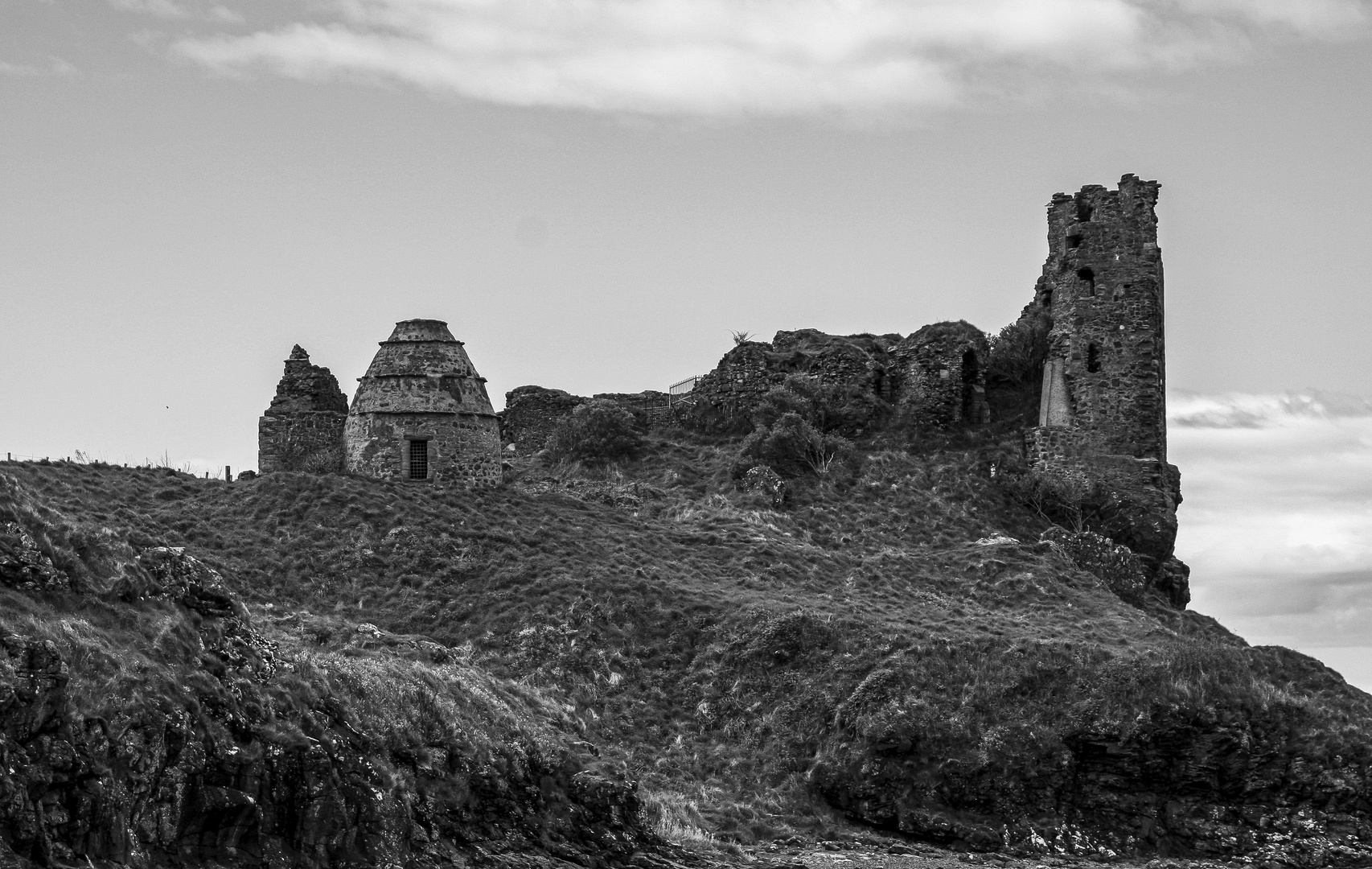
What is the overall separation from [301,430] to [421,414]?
4.00 meters

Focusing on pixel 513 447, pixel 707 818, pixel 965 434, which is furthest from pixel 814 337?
pixel 707 818

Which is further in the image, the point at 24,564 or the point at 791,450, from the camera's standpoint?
the point at 791,450

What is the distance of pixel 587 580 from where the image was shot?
4531 cm

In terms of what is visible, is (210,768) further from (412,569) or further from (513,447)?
(513,447)

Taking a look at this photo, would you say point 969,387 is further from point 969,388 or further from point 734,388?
point 734,388

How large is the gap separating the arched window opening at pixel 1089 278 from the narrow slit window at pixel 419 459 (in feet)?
62.8

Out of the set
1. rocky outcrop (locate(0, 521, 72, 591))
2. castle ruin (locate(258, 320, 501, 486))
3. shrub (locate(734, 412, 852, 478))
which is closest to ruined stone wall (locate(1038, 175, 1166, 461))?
shrub (locate(734, 412, 852, 478))

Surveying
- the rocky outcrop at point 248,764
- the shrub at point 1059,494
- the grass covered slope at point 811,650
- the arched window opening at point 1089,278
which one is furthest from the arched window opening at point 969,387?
the rocky outcrop at point 248,764

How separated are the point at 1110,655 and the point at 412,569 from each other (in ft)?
50.1

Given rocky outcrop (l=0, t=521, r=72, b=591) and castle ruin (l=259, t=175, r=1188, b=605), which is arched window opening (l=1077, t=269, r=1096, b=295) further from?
rocky outcrop (l=0, t=521, r=72, b=591)

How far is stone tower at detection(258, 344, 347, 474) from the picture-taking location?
50.7 meters

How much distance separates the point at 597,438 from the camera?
55.8m

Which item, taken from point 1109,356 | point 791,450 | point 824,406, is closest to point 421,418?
point 791,450

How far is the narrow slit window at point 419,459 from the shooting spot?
49344 millimetres
